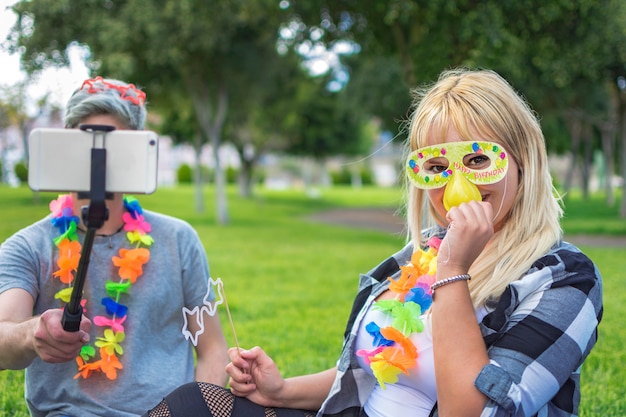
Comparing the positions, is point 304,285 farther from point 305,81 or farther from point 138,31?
point 305,81

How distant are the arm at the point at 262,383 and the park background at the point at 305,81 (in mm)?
844

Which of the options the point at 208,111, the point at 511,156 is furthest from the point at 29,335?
the point at 208,111

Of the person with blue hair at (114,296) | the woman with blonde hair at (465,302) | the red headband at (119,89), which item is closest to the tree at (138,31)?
the red headband at (119,89)

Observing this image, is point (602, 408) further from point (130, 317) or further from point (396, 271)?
point (130, 317)

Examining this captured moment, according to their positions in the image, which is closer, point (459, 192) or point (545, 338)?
point (545, 338)

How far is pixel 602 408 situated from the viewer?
3.74 m

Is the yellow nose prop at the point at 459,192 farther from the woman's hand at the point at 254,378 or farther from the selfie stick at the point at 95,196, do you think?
the selfie stick at the point at 95,196

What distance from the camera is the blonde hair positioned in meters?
1.98

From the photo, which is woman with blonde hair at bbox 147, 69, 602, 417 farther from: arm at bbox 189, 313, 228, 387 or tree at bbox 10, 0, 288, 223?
tree at bbox 10, 0, 288, 223

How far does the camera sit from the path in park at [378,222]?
14.2m

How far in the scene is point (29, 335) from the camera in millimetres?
2070

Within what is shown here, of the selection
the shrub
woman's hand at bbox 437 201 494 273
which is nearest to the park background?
woman's hand at bbox 437 201 494 273

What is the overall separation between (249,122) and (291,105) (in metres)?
3.71

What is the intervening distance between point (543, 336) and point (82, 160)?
119 cm
